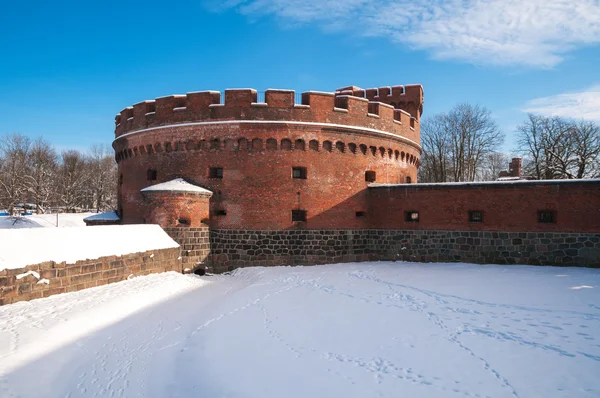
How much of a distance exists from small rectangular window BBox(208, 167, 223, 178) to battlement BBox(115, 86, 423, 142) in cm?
175

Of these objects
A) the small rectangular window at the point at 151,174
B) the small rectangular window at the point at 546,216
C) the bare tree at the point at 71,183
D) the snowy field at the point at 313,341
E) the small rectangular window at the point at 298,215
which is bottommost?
the snowy field at the point at 313,341

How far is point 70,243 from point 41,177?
31.2m

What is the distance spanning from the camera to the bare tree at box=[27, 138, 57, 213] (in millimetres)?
33719

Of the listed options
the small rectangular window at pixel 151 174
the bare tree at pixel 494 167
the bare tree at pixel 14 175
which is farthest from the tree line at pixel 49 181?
the bare tree at pixel 494 167

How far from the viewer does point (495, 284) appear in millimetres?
9312

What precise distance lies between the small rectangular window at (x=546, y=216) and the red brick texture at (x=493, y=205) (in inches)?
3.0

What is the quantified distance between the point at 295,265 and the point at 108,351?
790 cm

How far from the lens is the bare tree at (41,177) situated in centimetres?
3372

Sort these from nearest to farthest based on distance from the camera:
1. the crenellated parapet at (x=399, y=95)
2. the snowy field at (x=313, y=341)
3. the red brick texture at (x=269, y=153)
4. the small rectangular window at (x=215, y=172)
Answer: the snowy field at (x=313, y=341) < the red brick texture at (x=269, y=153) < the small rectangular window at (x=215, y=172) < the crenellated parapet at (x=399, y=95)

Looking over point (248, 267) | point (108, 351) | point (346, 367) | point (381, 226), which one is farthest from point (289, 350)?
point (381, 226)

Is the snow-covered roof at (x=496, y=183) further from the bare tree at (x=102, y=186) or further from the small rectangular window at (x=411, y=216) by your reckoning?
the bare tree at (x=102, y=186)

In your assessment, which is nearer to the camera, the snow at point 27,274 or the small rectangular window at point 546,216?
the snow at point 27,274

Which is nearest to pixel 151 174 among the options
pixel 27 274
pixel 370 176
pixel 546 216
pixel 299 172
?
pixel 299 172

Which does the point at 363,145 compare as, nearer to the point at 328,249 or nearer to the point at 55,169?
the point at 328,249
